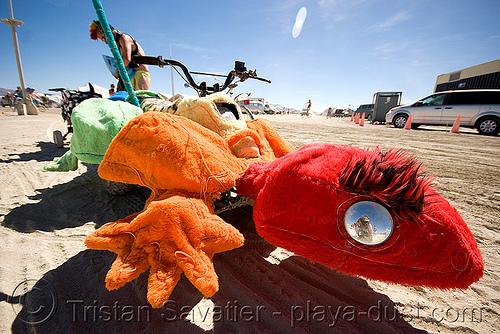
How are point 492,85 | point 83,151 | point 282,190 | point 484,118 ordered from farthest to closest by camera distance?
point 492,85
point 484,118
point 83,151
point 282,190

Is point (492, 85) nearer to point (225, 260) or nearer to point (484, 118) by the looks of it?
point (484, 118)

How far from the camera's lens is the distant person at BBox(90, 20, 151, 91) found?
105 inches

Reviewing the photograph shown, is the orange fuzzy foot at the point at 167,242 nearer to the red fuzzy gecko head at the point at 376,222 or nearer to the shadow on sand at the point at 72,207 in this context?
the red fuzzy gecko head at the point at 376,222

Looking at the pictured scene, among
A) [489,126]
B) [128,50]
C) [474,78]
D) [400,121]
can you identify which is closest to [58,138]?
[128,50]

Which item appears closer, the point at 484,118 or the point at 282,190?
the point at 282,190

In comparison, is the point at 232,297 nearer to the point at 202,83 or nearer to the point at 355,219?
the point at 355,219

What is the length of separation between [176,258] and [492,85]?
99.9 ft

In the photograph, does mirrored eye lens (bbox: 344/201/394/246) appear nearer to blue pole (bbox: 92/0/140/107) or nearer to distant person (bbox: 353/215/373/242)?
distant person (bbox: 353/215/373/242)

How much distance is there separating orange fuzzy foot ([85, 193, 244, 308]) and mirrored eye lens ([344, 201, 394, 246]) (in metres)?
0.52

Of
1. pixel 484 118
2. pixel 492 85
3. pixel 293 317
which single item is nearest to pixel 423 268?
pixel 293 317

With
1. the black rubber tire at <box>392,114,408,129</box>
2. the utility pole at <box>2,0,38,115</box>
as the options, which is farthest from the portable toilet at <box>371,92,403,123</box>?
the utility pole at <box>2,0,38,115</box>

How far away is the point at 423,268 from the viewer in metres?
0.75

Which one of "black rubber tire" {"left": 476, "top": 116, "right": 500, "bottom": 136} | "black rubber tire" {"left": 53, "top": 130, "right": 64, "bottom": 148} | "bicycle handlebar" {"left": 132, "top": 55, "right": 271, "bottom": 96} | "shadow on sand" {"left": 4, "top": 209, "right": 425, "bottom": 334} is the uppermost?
"bicycle handlebar" {"left": 132, "top": 55, "right": 271, "bottom": 96}

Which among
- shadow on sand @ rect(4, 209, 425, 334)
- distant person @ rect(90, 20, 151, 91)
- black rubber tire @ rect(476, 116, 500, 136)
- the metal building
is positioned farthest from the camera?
the metal building
